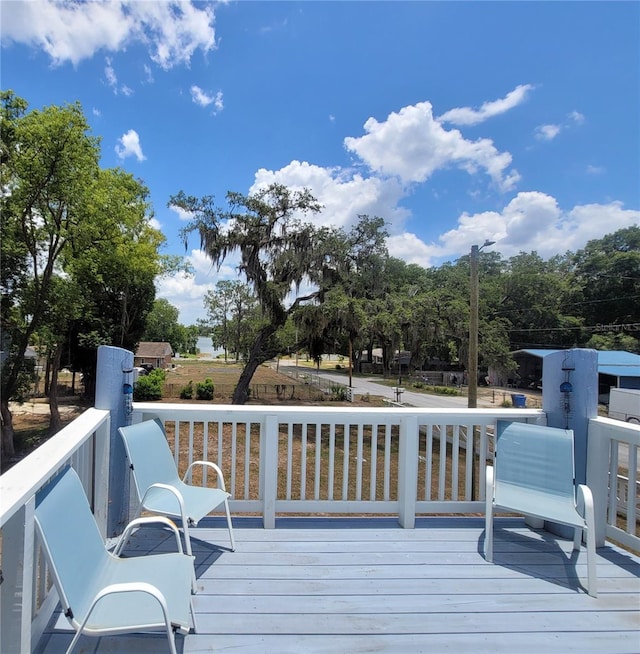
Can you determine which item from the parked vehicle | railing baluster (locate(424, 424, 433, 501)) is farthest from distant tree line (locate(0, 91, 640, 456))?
railing baluster (locate(424, 424, 433, 501))

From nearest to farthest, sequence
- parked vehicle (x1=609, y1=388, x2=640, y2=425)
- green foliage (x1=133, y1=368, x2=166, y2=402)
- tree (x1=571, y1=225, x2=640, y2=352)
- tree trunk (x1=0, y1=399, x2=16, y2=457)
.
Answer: tree trunk (x1=0, y1=399, x2=16, y2=457)
parked vehicle (x1=609, y1=388, x2=640, y2=425)
green foliage (x1=133, y1=368, x2=166, y2=402)
tree (x1=571, y1=225, x2=640, y2=352)

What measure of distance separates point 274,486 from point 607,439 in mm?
2138

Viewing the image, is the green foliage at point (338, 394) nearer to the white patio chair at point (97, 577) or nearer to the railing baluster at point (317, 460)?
the railing baluster at point (317, 460)

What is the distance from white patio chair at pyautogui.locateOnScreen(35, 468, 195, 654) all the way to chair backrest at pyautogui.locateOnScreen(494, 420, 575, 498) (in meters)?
1.95

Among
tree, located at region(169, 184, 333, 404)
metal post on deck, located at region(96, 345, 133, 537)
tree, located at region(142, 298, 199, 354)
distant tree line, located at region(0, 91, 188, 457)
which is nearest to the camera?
metal post on deck, located at region(96, 345, 133, 537)

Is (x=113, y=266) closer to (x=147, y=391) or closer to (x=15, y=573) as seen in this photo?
(x=147, y=391)

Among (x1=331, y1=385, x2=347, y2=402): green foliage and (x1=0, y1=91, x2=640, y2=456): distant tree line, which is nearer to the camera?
(x1=0, y1=91, x2=640, y2=456): distant tree line

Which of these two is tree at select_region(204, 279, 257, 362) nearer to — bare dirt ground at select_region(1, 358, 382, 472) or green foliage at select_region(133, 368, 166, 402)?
bare dirt ground at select_region(1, 358, 382, 472)

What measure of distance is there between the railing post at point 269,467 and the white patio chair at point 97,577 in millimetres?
975

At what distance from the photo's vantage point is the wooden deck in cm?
148

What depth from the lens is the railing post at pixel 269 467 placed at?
2.49 m

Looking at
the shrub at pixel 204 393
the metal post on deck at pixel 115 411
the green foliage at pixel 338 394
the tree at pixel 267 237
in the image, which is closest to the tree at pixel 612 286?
the green foliage at pixel 338 394

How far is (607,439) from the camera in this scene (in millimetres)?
2350

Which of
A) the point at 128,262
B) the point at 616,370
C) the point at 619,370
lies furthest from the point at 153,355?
the point at 619,370
